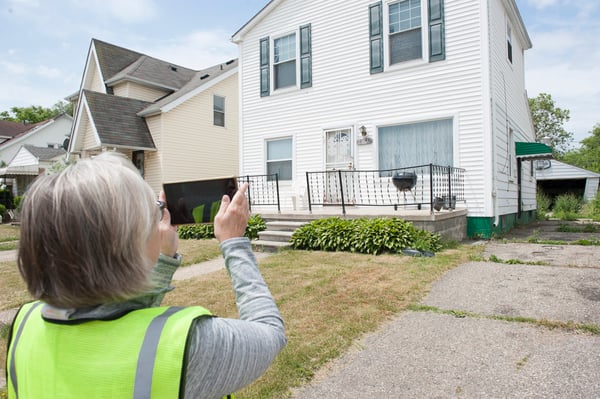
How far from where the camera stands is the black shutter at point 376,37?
945 cm

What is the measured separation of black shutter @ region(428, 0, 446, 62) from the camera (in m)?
8.64

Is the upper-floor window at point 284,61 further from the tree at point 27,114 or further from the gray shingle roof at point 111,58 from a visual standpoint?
the tree at point 27,114

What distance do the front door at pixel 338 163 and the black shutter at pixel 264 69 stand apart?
8.14ft

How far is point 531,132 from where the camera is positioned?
47.0 ft

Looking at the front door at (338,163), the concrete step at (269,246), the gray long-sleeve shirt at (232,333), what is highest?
the front door at (338,163)

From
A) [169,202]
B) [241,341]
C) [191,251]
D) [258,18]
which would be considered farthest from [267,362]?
[258,18]

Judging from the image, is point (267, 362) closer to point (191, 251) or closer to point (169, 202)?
point (169, 202)

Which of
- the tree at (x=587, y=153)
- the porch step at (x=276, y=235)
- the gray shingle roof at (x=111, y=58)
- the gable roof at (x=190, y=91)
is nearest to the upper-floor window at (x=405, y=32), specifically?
Result: the porch step at (x=276, y=235)

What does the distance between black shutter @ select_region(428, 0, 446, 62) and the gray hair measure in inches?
359

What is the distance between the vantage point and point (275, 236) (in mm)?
7992

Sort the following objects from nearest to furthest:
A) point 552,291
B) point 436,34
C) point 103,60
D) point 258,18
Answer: point 552,291
point 436,34
point 258,18
point 103,60

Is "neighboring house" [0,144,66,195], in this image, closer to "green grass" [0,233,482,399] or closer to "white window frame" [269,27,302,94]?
"white window frame" [269,27,302,94]

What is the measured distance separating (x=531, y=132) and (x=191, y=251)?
12958 mm

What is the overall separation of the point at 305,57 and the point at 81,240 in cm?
1067
